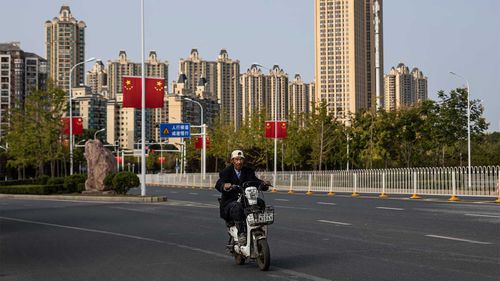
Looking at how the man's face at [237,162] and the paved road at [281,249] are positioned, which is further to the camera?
the man's face at [237,162]

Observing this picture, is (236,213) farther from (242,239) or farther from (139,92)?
(139,92)

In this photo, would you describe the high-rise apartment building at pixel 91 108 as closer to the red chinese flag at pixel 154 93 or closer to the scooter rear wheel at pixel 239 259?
the red chinese flag at pixel 154 93

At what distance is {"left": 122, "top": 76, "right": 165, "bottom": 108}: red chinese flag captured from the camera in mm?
34188

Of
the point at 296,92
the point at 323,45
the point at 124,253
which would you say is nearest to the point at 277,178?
the point at 124,253

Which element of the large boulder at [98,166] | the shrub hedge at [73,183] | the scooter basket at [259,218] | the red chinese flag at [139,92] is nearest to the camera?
the scooter basket at [259,218]

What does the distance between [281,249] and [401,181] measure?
26.7m

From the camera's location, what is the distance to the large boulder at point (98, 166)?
127ft

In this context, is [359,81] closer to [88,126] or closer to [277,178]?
[88,126]

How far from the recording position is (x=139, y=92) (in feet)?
113

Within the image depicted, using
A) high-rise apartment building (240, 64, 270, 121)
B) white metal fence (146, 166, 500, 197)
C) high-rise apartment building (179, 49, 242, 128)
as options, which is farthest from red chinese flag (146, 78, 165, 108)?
high-rise apartment building (179, 49, 242, 128)

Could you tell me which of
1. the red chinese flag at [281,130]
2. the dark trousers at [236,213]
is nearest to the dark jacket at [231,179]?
the dark trousers at [236,213]

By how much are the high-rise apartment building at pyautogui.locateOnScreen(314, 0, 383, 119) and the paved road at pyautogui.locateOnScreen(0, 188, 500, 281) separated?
116m

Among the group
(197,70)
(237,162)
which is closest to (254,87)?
(197,70)

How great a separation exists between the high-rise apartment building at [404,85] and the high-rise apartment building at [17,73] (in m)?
74.8
